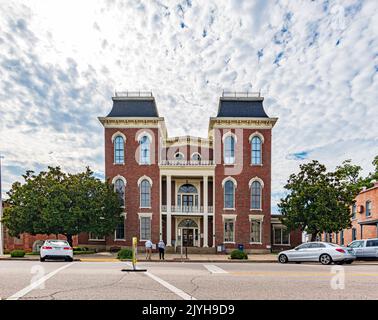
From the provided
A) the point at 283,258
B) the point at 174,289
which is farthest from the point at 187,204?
the point at 174,289

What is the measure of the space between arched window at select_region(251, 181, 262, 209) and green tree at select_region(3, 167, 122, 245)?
12705 mm

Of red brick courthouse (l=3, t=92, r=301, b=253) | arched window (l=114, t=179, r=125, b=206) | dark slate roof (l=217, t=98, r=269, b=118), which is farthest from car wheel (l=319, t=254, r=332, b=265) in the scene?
arched window (l=114, t=179, r=125, b=206)

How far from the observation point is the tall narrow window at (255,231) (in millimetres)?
36031

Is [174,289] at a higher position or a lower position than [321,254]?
higher

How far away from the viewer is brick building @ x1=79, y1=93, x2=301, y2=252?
35.8m

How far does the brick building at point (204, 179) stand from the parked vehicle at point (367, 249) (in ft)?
37.9

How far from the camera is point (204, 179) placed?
118 ft

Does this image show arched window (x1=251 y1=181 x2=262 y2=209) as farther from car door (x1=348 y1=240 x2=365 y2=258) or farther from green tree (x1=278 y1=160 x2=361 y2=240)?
car door (x1=348 y1=240 x2=365 y2=258)

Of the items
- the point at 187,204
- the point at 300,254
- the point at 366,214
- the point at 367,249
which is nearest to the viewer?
the point at 300,254

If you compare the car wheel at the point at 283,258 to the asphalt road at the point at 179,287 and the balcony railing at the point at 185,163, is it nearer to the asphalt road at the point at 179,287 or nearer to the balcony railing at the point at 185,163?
the asphalt road at the point at 179,287

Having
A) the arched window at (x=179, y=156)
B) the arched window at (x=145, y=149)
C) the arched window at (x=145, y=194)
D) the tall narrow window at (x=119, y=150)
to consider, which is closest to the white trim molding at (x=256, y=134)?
the arched window at (x=179, y=156)

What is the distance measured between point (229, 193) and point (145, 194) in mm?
7760

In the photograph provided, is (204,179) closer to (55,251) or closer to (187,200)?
(187,200)
